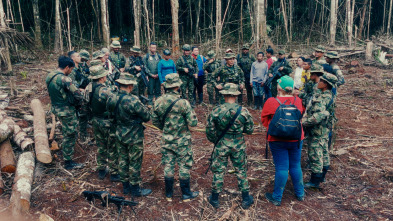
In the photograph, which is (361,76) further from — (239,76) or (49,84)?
(49,84)

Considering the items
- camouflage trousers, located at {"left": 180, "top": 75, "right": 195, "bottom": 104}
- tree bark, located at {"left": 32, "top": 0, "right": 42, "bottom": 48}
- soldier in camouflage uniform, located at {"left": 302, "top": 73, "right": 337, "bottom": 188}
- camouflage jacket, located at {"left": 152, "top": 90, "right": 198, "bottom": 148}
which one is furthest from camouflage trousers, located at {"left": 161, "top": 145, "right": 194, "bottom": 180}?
tree bark, located at {"left": 32, "top": 0, "right": 42, "bottom": 48}

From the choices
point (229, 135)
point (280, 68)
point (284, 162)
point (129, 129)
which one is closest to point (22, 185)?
point (129, 129)

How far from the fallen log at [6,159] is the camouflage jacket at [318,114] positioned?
189 inches

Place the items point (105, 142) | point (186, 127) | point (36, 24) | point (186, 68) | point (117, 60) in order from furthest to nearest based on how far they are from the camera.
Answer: point (36, 24)
point (186, 68)
point (117, 60)
point (105, 142)
point (186, 127)

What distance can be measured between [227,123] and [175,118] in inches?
29.9

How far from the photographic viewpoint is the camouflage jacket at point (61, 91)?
16.6 ft

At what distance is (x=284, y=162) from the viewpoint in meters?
4.23

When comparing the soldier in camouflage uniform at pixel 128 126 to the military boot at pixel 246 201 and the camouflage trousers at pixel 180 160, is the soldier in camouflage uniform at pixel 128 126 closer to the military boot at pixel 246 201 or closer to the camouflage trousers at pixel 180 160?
the camouflage trousers at pixel 180 160

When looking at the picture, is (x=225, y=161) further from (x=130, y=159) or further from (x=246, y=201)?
(x=130, y=159)

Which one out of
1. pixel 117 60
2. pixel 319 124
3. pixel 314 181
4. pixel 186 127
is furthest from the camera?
pixel 117 60

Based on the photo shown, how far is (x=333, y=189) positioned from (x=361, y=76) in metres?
9.49

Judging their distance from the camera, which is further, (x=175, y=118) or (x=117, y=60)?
(x=117, y=60)

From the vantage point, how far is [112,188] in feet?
15.8

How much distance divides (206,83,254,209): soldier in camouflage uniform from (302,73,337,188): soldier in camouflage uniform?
1.10 metres
